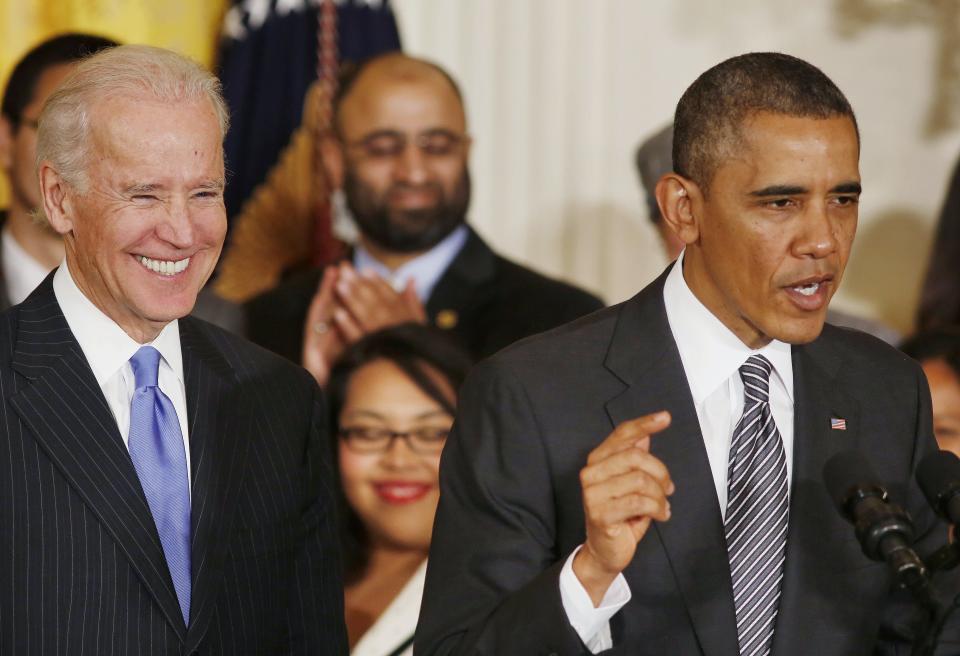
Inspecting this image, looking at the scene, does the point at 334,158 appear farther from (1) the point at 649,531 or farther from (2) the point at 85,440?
(1) the point at 649,531

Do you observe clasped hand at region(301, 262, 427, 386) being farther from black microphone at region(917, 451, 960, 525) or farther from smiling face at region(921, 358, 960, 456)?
black microphone at region(917, 451, 960, 525)

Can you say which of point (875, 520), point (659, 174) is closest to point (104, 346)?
point (875, 520)

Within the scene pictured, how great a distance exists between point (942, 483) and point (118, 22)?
3954 millimetres

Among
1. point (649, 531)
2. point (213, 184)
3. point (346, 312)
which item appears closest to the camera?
point (649, 531)

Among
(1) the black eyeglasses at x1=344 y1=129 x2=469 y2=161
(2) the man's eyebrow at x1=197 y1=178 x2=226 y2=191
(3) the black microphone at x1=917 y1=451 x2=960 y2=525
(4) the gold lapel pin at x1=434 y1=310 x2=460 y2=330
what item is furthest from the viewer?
(1) the black eyeglasses at x1=344 y1=129 x2=469 y2=161

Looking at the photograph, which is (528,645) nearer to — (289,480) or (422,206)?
(289,480)

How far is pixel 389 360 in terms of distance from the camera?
3.93m

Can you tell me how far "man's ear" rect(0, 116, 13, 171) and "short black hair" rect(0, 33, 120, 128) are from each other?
2 centimetres

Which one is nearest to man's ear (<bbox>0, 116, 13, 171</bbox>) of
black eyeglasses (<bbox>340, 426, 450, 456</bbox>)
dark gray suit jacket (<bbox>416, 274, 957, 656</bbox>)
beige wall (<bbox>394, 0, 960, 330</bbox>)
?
black eyeglasses (<bbox>340, 426, 450, 456</bbox>)

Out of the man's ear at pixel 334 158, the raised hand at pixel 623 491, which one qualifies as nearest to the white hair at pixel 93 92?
the raised hand at pixel 623 491

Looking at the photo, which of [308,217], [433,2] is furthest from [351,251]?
[433,2]

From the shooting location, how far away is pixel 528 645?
2.27 meters

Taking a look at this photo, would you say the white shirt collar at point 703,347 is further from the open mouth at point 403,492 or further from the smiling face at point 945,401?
the smiling face at point 945,401

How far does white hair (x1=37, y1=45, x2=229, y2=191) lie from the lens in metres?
2.44
